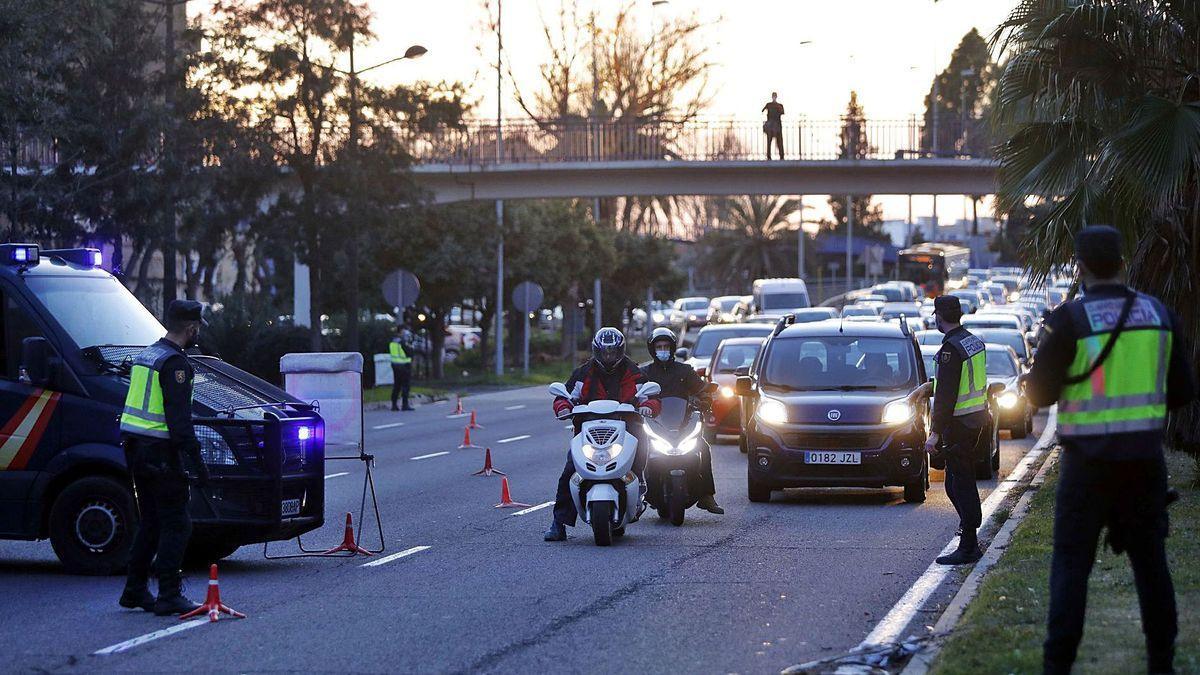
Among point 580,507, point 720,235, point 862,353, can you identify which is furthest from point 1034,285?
point 720,235

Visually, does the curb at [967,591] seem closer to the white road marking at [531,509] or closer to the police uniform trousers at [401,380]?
the white road marking at [531,509]

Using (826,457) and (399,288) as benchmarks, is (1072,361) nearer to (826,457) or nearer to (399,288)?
(826,457)

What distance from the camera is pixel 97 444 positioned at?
38.7 ft

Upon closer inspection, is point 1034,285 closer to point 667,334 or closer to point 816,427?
point 816,427

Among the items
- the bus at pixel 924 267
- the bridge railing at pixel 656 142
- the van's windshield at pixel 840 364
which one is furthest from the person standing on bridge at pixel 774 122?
the bus at pixel 924 267

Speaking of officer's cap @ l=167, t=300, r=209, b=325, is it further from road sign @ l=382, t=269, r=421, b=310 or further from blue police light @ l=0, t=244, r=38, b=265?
road sign @ l=382, t=269, r=421, b=310

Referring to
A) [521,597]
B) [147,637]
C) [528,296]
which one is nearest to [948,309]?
[521,597]

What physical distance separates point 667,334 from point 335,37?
68.5 feet

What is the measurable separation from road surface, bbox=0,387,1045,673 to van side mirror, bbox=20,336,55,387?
133 centimetres

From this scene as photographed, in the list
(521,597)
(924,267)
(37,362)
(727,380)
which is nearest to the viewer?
(521,597)

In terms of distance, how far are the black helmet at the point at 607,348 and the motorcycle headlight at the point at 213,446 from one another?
303 cm

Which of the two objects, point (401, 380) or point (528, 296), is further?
point (528, 296)

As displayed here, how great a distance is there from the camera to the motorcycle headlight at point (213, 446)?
11562 millimetres

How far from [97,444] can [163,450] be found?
7.04 ft
